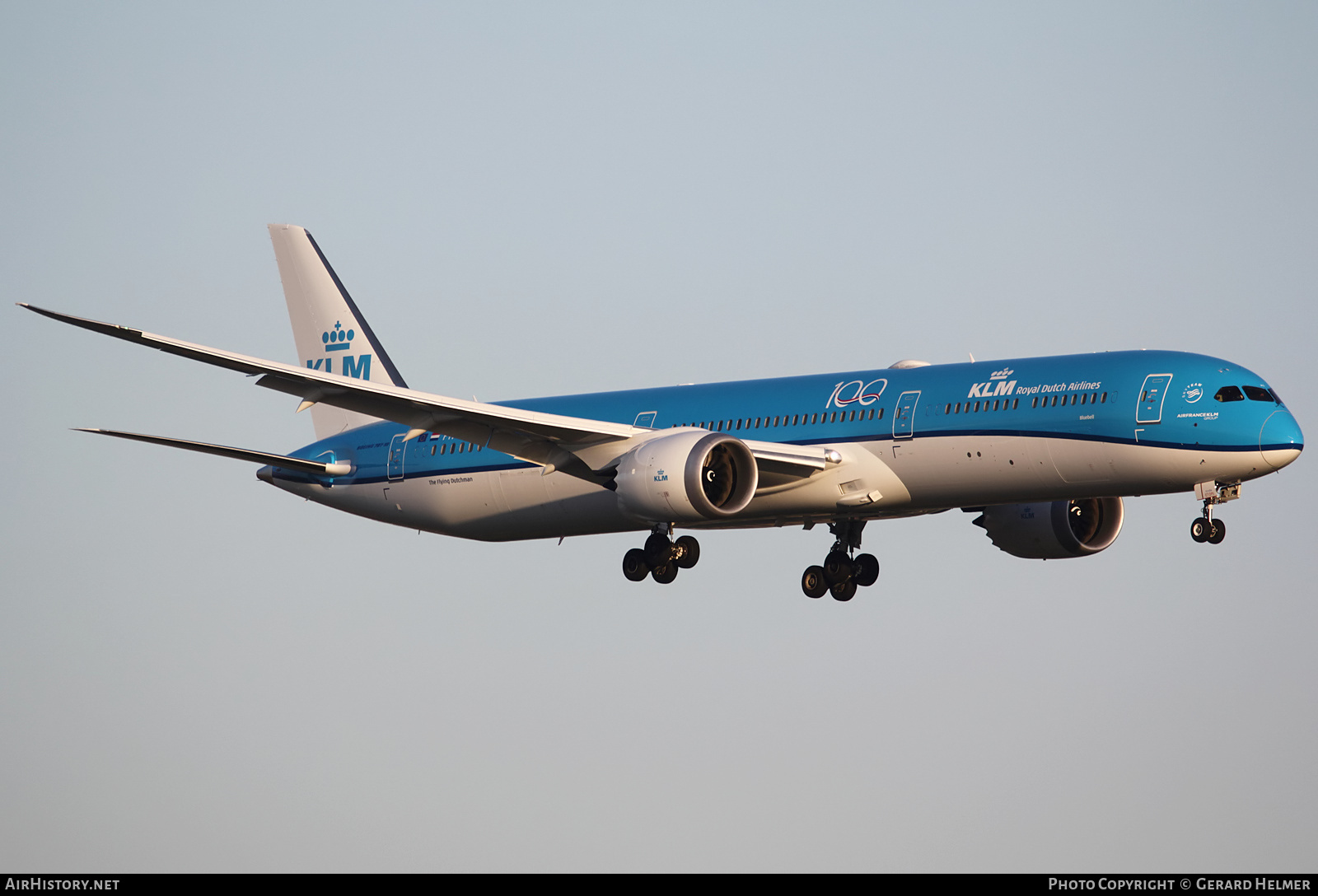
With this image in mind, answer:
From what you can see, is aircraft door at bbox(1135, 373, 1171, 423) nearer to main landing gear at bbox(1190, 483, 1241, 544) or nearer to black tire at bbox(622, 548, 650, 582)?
main landing gear at bbox(1190, 483, 1241, 544)

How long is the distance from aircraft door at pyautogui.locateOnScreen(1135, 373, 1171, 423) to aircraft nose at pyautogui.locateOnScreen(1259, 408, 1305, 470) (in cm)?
233

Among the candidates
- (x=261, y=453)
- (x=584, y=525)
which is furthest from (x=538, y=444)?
(x=261, y=453)

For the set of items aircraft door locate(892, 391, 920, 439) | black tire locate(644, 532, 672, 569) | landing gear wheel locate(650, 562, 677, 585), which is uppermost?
aircraft door locate(892, 391, 920, 439)

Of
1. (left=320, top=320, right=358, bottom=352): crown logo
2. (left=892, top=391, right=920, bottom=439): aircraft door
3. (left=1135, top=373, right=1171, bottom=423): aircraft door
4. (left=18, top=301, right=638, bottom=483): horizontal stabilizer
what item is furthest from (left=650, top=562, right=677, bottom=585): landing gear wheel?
(left=320, top=320, right=358, bottom=352): crown logo


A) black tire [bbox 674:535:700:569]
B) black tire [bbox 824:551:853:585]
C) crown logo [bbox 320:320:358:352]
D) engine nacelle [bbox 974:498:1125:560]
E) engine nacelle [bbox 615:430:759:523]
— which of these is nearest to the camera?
engine nacelle [bbox 615:430:759:523]

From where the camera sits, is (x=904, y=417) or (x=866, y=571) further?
(x=866, y=571)

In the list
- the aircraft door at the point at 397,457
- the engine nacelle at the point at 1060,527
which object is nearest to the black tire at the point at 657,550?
the aircraft door at the point at 397,457

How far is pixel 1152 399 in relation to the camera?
42.2 meters

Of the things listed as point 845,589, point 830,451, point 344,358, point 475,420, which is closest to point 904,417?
point 830,451

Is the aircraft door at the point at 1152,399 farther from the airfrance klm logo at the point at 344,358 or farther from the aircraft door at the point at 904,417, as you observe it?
the airfrance klm logo at the point at 344,358

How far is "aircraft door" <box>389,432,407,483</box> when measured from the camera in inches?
2132

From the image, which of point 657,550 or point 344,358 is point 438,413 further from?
point 344,358

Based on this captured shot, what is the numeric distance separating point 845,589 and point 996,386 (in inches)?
388

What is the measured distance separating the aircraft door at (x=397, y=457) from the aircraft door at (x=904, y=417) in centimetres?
1633
